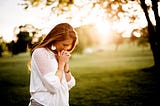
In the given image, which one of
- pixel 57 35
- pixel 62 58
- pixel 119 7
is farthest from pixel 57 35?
pixel 119 7

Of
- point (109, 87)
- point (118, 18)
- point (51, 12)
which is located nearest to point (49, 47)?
point (118, 18)

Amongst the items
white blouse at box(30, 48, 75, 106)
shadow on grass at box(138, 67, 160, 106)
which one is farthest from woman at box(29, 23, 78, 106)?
shadow on grass at box(138, 67, 160, 106)

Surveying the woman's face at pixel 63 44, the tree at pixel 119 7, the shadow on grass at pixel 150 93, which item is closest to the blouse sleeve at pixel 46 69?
the woman's face at pixel 63 44

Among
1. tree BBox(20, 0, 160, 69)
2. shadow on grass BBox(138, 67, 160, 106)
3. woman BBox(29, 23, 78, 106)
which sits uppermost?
woman BBox(29, 23, 78, 106)

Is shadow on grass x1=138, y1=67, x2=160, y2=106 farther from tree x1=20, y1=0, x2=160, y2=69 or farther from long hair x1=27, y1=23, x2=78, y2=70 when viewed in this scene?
long hair x1=27, y1=23, x2=78, y2=70

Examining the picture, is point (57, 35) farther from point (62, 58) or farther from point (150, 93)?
point (150, 93)

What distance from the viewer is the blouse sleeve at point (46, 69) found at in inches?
100

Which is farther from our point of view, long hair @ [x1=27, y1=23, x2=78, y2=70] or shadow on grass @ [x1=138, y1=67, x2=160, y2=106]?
shadow on grass @ [x1=138, y1=67, x2=160, y2=106]

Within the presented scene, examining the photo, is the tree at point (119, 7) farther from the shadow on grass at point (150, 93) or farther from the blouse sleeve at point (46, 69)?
the blouse sleeve at point (46, 69)

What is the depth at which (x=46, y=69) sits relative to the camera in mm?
2580

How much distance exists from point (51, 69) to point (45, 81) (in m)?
0.10

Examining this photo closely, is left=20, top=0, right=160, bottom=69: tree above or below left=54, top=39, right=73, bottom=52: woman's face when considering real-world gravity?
below

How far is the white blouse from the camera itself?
8.41 feet

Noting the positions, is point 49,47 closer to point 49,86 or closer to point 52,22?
point 49,86
